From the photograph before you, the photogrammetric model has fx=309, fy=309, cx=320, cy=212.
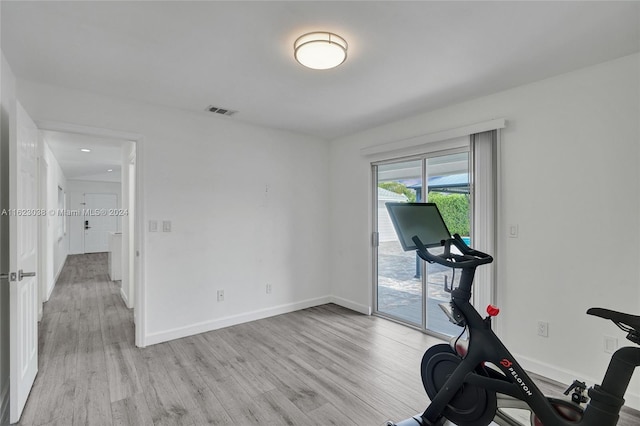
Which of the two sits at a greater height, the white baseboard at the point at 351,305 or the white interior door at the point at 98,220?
the white interior door at the point at 98,220

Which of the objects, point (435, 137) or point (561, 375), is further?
point (435, 137)

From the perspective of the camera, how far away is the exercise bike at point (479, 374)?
1.45 m

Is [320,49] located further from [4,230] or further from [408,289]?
[408,289]

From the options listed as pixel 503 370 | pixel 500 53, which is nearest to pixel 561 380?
pixel 503 370

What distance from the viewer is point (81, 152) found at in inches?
219

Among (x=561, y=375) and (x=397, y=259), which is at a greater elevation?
(x=397, y=259)

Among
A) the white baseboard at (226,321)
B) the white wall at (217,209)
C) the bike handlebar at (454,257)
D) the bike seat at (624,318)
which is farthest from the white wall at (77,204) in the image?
the bike seat at (624,318)

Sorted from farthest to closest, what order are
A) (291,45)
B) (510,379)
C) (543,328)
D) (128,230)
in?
(128,230), (543,328), (291,45), (510,379)

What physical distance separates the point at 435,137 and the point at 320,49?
1.85 metres

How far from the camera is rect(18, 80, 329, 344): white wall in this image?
324 cm

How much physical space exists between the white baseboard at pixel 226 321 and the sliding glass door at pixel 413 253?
1056 millimetres

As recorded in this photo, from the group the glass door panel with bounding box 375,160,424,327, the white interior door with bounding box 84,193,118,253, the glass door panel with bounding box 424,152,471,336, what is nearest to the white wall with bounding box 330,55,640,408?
the glass door panel with bounding box 424,152,471,336

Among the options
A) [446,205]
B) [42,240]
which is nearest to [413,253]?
[446,205]

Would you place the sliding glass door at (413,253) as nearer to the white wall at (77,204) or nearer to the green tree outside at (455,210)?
the green tree outside at (455,210)
